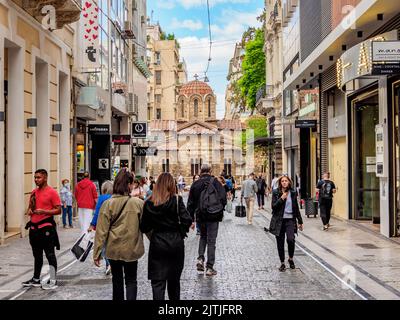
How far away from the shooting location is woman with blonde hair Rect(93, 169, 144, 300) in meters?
7.32

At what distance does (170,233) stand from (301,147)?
26.0 metres

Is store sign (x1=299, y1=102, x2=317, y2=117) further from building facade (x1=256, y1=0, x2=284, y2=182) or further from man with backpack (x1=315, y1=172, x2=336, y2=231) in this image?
man with backpack (x1=315, y1=172, x2=336, y2=231)

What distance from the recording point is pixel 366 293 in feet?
30.7

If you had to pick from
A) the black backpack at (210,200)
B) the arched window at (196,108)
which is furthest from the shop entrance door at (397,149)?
the arched window at (196,108)

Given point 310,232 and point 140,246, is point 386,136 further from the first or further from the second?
point 140,246

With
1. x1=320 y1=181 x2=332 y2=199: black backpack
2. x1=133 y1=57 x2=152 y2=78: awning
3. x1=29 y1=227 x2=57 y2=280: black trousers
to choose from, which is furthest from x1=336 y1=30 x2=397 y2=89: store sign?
x1=133 y1=57 x2=152 y2=78: awning

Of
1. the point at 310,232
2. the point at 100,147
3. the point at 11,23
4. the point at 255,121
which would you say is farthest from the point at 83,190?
the point at 255,121

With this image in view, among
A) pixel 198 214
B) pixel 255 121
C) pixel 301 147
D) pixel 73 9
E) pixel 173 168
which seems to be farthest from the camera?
pixel 173 168

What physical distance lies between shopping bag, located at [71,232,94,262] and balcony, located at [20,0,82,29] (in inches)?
386

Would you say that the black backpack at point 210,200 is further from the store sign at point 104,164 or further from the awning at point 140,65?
the awning at point 140,65

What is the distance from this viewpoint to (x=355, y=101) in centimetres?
2100

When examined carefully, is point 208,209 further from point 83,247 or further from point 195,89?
point 195,89

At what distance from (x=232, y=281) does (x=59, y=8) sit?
12.2 meters

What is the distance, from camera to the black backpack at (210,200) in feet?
36.3
